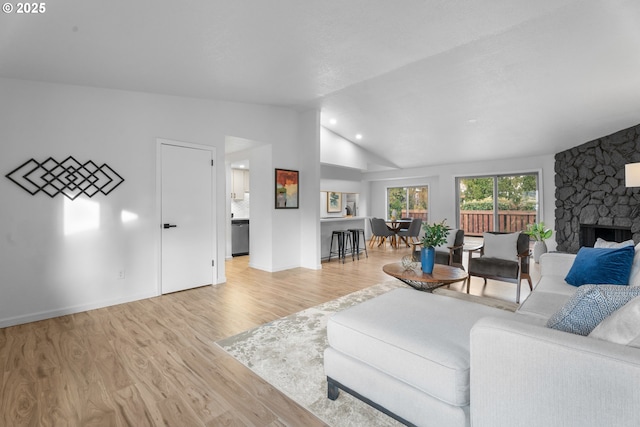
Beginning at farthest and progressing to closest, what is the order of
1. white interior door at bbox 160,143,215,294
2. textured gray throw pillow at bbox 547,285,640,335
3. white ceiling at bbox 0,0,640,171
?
white interior door at bbox 160,143,215,294 → white ceiling at bbox 0,0,640,171 → textured gray throw pillow at bbox 547,285,640,335

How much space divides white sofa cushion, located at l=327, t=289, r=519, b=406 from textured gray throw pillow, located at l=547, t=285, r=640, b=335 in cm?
40

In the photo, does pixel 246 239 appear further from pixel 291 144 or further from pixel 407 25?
pixel 407 25

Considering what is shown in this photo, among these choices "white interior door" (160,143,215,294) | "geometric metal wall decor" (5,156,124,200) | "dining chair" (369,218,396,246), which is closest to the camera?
"geometric metal wall decor" (5,156,124,200)

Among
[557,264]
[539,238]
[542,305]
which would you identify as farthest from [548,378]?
[539,238]

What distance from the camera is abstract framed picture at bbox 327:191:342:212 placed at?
29.7 feet

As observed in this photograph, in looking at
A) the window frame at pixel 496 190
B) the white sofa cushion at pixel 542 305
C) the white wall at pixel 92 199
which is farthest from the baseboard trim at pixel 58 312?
the window frame at pixel 496 190

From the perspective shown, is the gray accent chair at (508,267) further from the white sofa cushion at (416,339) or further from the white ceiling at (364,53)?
the white ceiling at (364,53)

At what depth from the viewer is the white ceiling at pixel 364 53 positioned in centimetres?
245

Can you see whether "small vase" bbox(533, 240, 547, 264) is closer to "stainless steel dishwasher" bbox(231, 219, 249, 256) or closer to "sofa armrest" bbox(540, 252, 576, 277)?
"sofa armrest" bbox(540, 252, 576, 277)

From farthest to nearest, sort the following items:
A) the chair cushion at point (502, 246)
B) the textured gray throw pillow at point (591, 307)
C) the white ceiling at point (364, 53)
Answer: the chair cushion at point (502, 246) → the white ceiling at point (364, 53) → the textured gray throw pillow at point (591, 307)

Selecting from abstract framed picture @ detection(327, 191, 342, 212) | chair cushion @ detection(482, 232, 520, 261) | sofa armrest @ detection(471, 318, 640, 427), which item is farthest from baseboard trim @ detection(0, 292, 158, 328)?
abstract framed picture @ detection(327, 191, 342, 212)

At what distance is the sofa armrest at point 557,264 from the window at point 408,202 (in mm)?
6330

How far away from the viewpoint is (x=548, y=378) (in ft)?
3.49

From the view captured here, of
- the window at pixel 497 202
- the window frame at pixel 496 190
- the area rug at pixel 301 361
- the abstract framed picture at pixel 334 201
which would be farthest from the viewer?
the abstract framed picture at pixel 334 201
